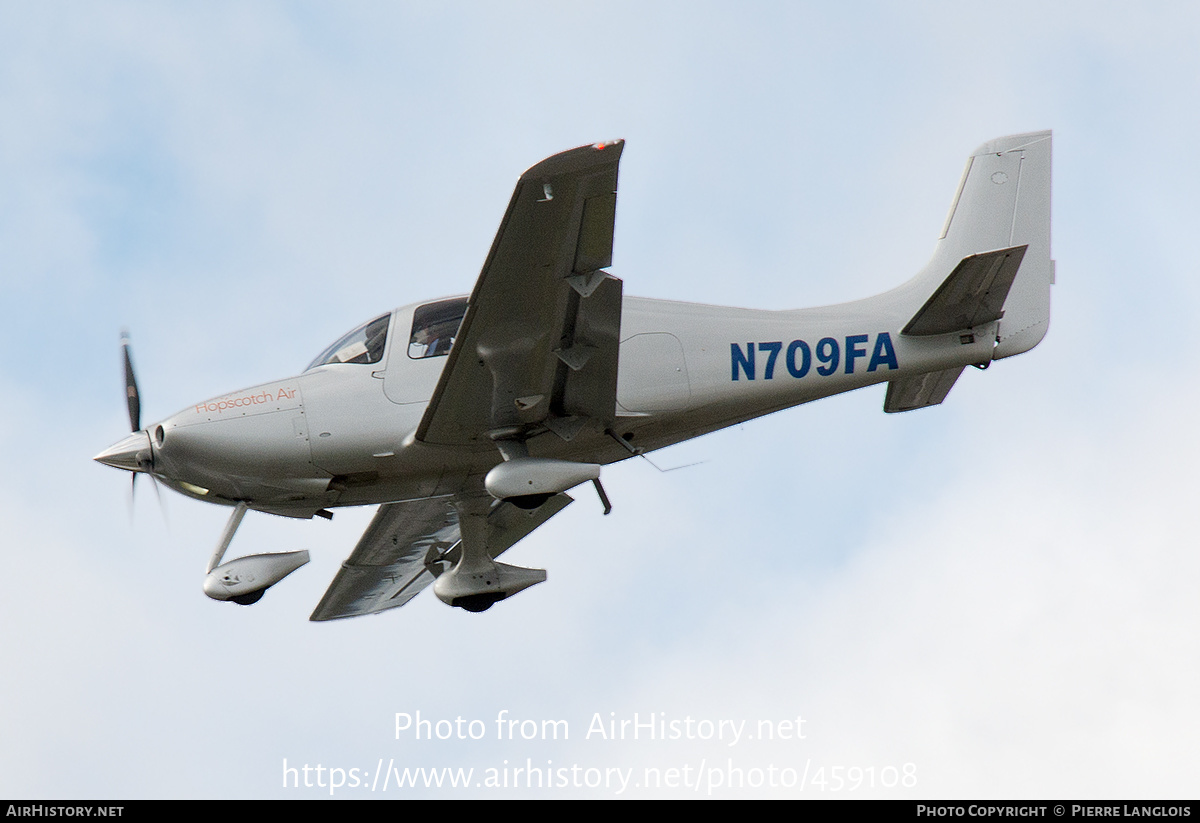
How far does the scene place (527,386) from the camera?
41.4 feet

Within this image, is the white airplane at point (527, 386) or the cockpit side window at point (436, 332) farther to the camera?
the cockpit side window at point (436, 332)

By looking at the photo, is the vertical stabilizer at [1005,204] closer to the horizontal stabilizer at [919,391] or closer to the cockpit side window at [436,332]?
the horizontal stabilizer at [919,391]

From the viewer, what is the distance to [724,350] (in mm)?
13719

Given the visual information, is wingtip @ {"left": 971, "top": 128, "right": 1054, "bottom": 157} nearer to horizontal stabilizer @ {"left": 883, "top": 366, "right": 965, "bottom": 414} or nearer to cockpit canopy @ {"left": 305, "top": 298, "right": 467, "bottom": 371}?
horizontal stabilizer @ {"left": 883, "top": 366, "right": 965, "bottom": 414}

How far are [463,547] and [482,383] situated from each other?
10.9ft

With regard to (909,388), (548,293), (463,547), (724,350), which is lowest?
(463,547)

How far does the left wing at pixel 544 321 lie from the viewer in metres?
10.9

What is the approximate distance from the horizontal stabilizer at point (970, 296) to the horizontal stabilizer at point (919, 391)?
61cm

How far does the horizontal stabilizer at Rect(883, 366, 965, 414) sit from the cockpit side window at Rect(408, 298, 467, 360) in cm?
490

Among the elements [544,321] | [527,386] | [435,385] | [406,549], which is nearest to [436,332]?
[435,385]

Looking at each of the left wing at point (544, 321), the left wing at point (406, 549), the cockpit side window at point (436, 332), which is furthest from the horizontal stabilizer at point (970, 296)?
the cockpit side window at point (436, 332)

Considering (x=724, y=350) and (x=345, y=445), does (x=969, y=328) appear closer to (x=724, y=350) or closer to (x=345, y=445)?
(x=724, y=350)
